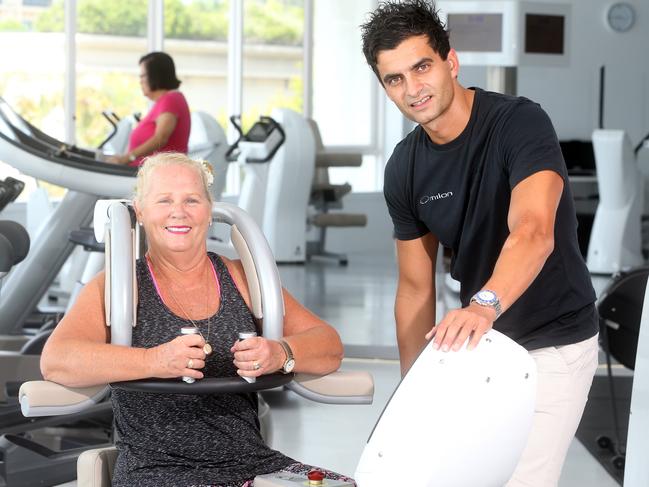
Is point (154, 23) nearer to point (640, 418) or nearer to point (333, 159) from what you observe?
point (333, 159)

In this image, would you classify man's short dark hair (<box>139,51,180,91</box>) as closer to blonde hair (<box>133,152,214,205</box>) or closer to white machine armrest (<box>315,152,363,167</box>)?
white machine armrest (<box>315,152,363,167</box>)

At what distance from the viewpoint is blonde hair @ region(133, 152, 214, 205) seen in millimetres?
2387

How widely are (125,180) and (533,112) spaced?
2923 millimetres

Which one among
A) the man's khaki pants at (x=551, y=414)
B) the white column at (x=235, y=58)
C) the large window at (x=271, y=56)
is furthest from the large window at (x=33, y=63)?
the man's khaki pants at (x=551, y=414)

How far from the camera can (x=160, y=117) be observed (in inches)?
235

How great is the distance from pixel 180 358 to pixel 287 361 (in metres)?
0.27

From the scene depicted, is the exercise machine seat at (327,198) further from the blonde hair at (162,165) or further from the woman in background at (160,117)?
the blonde hair at (162,165)

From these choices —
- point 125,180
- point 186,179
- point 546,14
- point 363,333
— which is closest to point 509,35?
point 546,14

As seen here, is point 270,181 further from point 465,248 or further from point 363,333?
point 465,248

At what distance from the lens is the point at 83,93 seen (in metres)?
9.49

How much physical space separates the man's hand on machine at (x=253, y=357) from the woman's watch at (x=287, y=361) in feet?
0.19

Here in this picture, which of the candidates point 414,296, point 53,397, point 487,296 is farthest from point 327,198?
point 487,296

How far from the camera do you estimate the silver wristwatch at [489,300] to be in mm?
1846

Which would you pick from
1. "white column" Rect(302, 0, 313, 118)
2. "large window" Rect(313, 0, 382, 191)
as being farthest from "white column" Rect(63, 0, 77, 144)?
"large window" Rect(313, 0, 382, 191)
